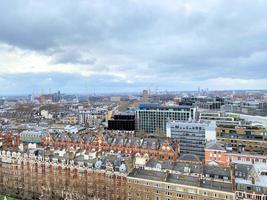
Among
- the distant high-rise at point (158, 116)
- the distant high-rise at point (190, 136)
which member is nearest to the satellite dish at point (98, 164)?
the distant high-rise at point (190, 136)

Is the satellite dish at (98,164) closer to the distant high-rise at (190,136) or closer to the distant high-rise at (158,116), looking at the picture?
the distant high-rise at (190,136)

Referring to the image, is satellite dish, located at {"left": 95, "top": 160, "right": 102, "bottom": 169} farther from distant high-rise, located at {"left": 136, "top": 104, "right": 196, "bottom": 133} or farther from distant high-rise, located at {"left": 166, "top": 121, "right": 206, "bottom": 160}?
distant high-rise, located at {"left": 136, "top": 104, "right": 196, "bottom": 133}

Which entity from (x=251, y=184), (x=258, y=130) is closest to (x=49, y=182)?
(x=251, y=184)

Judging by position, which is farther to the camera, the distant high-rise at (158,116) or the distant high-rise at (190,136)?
the distant high-rise at (158,116)

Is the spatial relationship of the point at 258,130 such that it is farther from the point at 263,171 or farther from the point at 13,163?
the point at 13,163

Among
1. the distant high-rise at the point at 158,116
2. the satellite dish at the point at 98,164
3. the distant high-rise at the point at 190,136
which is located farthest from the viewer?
the distant high-rise at the point at 158,116

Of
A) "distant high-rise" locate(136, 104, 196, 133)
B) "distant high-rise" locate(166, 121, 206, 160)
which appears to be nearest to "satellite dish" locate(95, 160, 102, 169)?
"distant high-rise" locate(166, 121, 206, 160)

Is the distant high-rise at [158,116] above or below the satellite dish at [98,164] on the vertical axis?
above

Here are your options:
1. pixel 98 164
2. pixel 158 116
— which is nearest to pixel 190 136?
pixel 158 116

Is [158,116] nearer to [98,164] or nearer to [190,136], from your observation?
[190,136]

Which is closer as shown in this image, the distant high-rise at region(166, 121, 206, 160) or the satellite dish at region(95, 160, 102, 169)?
the satellite dish at region(95, 160, 102, 169)

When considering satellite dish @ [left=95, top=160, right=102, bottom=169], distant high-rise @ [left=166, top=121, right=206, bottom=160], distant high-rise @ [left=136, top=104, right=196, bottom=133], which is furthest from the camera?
distant high-rise @ [left=136, top=104, right=196, bottom=133]
